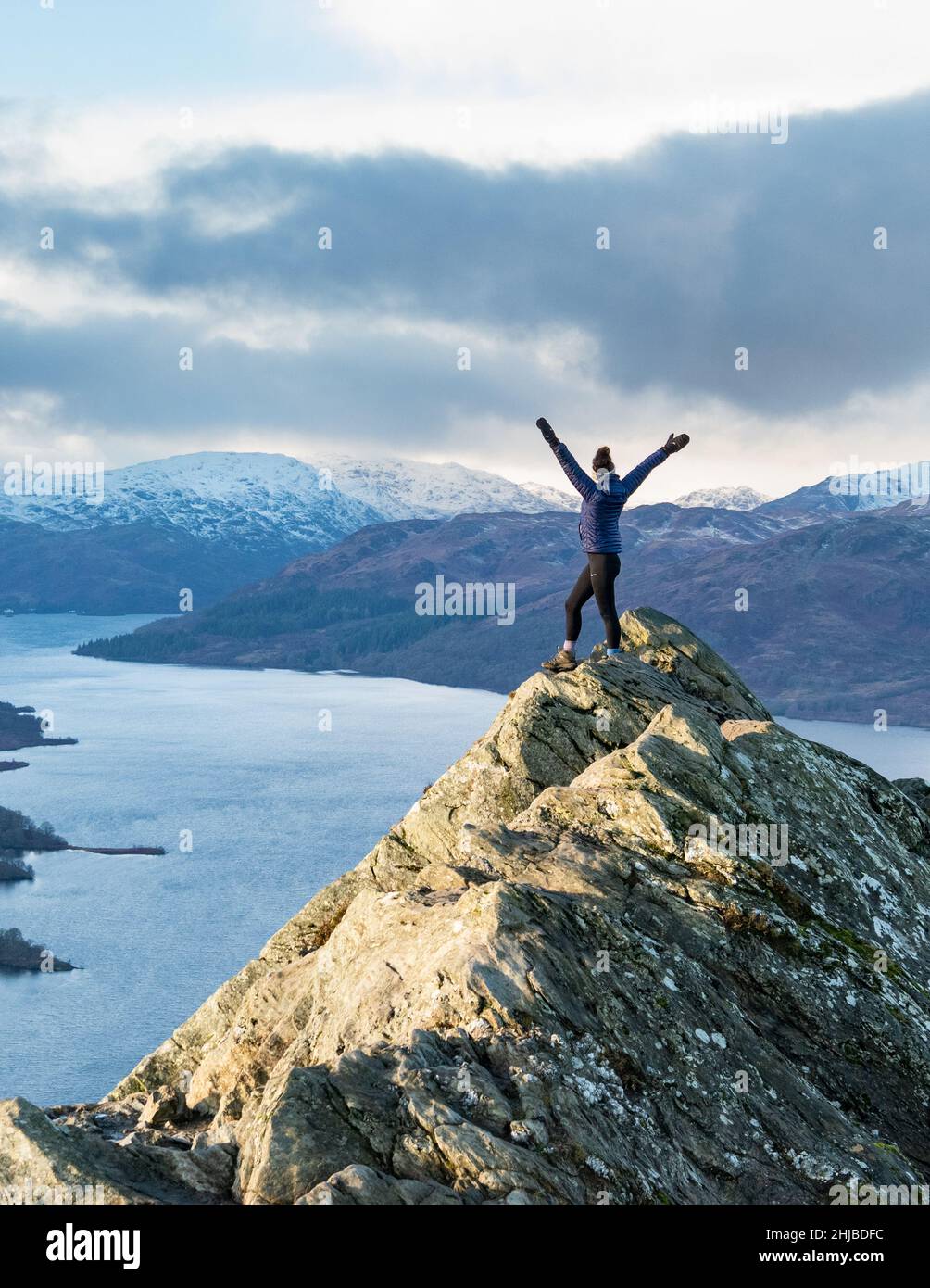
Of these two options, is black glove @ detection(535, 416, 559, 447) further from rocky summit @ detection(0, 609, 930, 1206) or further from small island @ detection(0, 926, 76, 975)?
small island @ detection(0, 926, 76, 975)

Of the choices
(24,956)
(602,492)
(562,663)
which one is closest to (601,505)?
(602,492)

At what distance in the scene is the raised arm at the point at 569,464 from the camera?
18984 millimetres

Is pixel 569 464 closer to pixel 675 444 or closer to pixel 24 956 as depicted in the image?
pixel 675 444

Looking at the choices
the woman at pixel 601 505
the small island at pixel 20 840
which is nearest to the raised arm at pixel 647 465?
the woman at pixel 601 505

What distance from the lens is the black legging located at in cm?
1975

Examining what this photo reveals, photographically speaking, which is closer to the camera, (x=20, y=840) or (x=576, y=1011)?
(x=576, y=1011)

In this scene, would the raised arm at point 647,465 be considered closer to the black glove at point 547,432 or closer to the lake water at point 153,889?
the black glove at point 547,432

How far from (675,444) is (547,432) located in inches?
91.6

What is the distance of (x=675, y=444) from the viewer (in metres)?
18.8

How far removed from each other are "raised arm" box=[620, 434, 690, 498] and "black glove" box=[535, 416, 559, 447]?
4.79 ft

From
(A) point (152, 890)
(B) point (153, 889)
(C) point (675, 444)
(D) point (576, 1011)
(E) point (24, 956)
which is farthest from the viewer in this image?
(B) point (153, 889)

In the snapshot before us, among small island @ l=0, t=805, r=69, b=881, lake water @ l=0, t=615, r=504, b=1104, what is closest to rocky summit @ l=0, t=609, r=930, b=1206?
lake water @ l=0, t=615, r=504, b=1104

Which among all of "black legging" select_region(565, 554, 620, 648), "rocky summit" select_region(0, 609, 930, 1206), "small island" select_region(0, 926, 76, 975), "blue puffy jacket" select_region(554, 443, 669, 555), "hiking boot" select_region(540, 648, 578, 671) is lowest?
"small island" select_region(0, 926, 76, 975)
